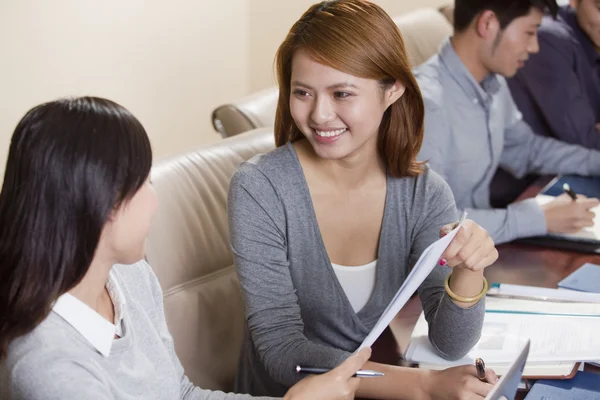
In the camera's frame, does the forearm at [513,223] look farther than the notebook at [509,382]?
Yes

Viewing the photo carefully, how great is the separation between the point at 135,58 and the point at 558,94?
5.35 ft

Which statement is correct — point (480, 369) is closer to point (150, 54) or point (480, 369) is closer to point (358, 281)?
point (358, 281)

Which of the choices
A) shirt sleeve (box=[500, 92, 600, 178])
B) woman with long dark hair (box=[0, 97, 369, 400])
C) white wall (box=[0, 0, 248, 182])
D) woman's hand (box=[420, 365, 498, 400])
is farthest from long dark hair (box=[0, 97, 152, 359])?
shirt sleeve (box=[500, 92, 600, 178])

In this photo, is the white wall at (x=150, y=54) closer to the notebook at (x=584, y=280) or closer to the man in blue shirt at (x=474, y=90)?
the man in blue shirt at (x=474, y=90)

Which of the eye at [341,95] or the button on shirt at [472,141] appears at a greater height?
the eye at [341,95]

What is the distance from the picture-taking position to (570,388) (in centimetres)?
132

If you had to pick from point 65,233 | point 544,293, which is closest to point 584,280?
point 544,293

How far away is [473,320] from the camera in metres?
1.42

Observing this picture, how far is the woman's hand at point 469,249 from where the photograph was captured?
1.36m

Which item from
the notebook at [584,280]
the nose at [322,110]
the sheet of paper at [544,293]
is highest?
the nose at [322,110]

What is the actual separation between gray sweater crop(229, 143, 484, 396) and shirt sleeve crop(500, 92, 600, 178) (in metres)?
0.89

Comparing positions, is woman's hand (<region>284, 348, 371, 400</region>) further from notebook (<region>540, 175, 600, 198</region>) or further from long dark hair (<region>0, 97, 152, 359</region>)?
notebook (<region>540, 175, 600, 198</region>)

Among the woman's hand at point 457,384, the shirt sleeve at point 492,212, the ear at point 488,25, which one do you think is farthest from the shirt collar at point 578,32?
the woman's hand at point 457,384

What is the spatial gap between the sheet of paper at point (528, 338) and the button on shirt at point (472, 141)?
0.42 m
